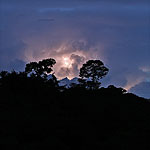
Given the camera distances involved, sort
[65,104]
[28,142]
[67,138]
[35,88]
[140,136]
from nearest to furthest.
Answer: [28,142] < [67,138] < [140,136] < [65,104] < [35,88]

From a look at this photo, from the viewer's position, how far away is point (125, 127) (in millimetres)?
21766

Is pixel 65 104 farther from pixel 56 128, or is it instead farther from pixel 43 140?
pixel 43 140

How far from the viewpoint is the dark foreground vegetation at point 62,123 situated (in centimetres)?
1677

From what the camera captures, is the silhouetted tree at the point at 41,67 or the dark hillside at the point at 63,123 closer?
the dark hillside at the point at 63,123

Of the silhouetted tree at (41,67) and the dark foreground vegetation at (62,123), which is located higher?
the silhouetted tree at (41,67)

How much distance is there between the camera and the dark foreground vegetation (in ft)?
55.0

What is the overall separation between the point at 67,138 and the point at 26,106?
20.7 feet

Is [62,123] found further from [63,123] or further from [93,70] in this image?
[93,70]

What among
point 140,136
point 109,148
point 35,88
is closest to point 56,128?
point 109,148

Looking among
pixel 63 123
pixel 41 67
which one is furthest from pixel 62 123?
pixel 41 67

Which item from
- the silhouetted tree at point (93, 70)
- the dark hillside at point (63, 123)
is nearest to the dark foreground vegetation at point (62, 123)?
the dark hillside at point (63, 123)

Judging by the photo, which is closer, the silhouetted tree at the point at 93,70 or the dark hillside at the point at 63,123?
the dark hillside at the point at 63,123

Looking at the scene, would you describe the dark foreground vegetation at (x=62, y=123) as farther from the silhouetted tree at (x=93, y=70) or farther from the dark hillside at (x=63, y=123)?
the silhouetted tree at (x=93, y=70)

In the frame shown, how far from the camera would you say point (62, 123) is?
19.3m
